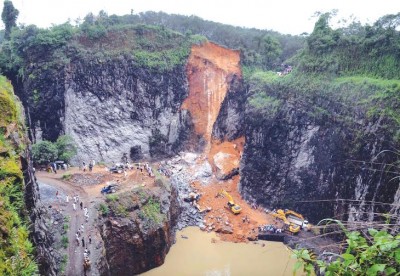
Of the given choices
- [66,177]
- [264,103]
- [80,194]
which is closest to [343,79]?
[264,103]

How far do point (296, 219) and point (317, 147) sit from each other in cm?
505

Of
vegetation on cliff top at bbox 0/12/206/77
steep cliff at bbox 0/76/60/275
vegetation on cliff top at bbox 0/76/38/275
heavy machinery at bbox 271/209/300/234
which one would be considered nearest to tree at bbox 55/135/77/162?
vegetation on cliff top at bbox 0/12/206/77

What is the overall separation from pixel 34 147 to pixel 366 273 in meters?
25.4

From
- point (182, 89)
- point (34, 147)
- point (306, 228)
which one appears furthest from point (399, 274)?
point (182, 89)

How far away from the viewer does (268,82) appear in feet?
97.4

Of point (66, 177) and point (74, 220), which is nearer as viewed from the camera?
point (74, 220)

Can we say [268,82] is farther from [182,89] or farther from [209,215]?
[209,215]

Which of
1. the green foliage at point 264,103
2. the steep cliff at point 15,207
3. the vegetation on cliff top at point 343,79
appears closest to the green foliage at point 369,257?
the steep cliff at point 15,207

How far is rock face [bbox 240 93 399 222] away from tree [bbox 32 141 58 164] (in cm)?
1439

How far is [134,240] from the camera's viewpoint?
17.8 metres

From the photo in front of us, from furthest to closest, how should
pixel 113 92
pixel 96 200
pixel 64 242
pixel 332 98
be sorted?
1. pixel 113 92
2. pixel 332 98
3. pixel 96 200
4. pixel 64 242

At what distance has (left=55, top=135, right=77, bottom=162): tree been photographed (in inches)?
1007

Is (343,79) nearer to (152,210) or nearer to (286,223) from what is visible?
(286,223)

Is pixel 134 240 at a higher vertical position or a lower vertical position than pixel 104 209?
lower
